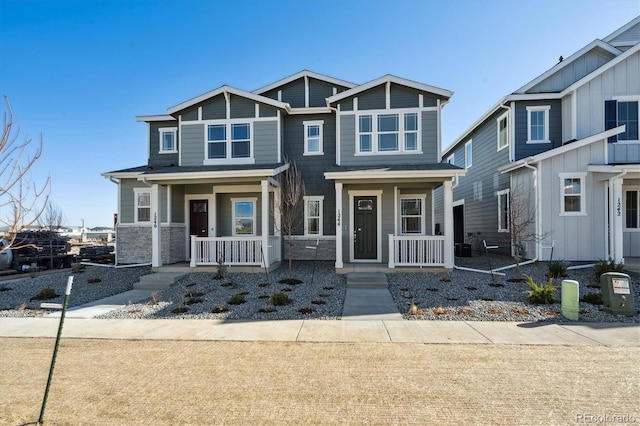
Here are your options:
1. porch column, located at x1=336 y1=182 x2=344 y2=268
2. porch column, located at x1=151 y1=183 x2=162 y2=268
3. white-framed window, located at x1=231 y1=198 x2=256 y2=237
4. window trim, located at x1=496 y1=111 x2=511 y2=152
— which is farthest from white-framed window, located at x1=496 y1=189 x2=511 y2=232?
porch column, located at x1=151 y1=183 x2=162 y2=268

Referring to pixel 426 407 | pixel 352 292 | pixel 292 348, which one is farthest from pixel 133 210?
pixel 426 407

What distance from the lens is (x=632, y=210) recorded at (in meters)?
12.7

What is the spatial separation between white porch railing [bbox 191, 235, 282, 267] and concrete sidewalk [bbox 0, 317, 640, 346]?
15.5 ft

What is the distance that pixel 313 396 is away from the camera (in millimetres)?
3770

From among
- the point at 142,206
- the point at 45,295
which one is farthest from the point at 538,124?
the point at 45,295

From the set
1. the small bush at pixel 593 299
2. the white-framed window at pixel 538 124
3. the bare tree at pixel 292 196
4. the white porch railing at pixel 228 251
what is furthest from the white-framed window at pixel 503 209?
the white porch railing at pixel 228 251

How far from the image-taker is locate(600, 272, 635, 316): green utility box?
22.7ft

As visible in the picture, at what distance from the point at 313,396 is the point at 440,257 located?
28.1ft

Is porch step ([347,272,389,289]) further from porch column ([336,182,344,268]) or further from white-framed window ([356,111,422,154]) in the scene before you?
white-framed window ([356,111,422,154])

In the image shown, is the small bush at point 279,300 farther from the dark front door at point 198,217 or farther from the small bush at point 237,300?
the dark front door at point 198,217

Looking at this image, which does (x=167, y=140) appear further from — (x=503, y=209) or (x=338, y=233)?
(x=503, y=209)

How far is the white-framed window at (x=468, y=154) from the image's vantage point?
19.2m

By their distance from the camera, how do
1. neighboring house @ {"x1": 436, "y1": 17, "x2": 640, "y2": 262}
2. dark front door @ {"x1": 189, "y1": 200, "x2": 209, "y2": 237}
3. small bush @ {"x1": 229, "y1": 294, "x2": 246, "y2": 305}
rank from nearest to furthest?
1. small bush @ {"x1": 229, "y1": 294, "x2": 246, "y2": 305}
2. neighboring house @ {"x1": 436, "y1": 17, "x2": 640, "y2": 262}
3. dark front door @ {"x1": 189, "y1": 200, "x2": 209, "y2": 237}

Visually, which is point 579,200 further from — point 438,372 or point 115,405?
point 115,405
